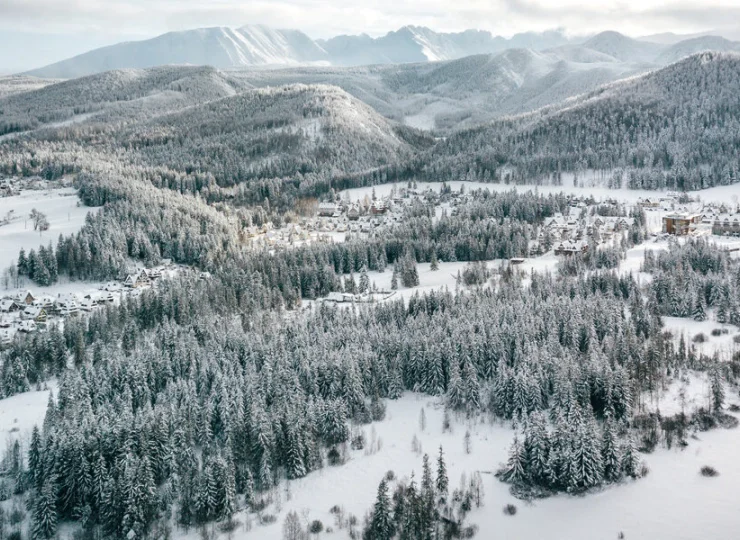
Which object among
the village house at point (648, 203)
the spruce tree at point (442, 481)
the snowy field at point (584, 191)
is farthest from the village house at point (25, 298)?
the village house at point (648, 203)

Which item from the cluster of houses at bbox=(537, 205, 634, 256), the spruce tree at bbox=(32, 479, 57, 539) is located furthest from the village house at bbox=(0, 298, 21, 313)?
the cluster of houses at bbox=(537, 205, 634, 256)

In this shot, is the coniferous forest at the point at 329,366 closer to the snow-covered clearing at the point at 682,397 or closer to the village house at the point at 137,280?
the snow-covered clearing at the point at 682,397

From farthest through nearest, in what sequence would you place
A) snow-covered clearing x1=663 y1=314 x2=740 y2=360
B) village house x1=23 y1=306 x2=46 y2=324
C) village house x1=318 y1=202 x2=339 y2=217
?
village house x1=318 y1=202 x2=339 y2=217, village house x1=23 y1=306 x2=46 y2=324, snow-covered clearing x1=663 y1=314 x2=740 y2=360

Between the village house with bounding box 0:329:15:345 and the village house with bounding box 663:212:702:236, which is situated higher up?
the village house with bounding box 0:329:15:345

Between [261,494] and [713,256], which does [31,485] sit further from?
[713,256]

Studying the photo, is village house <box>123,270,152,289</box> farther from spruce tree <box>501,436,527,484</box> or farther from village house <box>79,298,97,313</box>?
spruce tree <box>501,436,527,484</box>

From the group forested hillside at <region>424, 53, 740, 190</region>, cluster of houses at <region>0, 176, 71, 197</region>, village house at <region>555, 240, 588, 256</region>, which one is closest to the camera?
village house at <region>555, 240, 588, 256</region>
